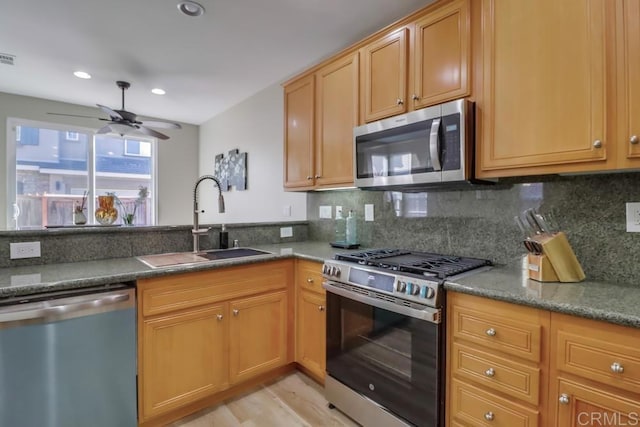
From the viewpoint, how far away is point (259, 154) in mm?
3877

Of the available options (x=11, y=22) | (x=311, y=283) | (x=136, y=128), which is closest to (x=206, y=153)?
(x=136, y=128)

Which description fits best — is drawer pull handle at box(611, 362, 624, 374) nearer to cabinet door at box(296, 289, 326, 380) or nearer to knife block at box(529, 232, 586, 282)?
knife block at box(529, 232, 586, 282)

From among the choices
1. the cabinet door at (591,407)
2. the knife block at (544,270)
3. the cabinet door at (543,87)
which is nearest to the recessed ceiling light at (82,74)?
the cabinet door at (543,87)

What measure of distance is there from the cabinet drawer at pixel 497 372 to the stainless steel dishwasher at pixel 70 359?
63.0 inches

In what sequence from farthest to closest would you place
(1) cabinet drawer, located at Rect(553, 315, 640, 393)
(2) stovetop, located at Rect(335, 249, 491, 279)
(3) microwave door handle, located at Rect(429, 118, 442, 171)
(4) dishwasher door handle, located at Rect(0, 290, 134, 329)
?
(3) microwave door handle, located at Rect(429, 118, 442, 171) → (2) stovetop, located at Rect(335, 249, 491, 279) → (4) dishwasher door handle, located at Rect(0, 290, 134, 329) → (1) cabinet drawer, located at Rect(553, 315, 640, 393)

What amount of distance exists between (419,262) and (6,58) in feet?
13.5

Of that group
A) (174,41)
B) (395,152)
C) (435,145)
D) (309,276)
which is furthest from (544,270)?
(174,41)

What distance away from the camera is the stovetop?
1566mm

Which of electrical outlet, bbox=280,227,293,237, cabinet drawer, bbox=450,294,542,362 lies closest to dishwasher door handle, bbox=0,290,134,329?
electrical outlet, bbox=280,227,293,237

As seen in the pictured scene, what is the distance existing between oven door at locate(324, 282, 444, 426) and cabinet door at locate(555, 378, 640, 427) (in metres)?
0.44

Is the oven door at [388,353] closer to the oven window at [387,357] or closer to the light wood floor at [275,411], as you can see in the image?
the oven window at [387,357]

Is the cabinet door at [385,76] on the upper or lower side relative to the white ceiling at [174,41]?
lower

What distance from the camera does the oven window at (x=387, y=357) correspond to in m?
1.46

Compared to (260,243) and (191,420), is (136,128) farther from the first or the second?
(191,420)
